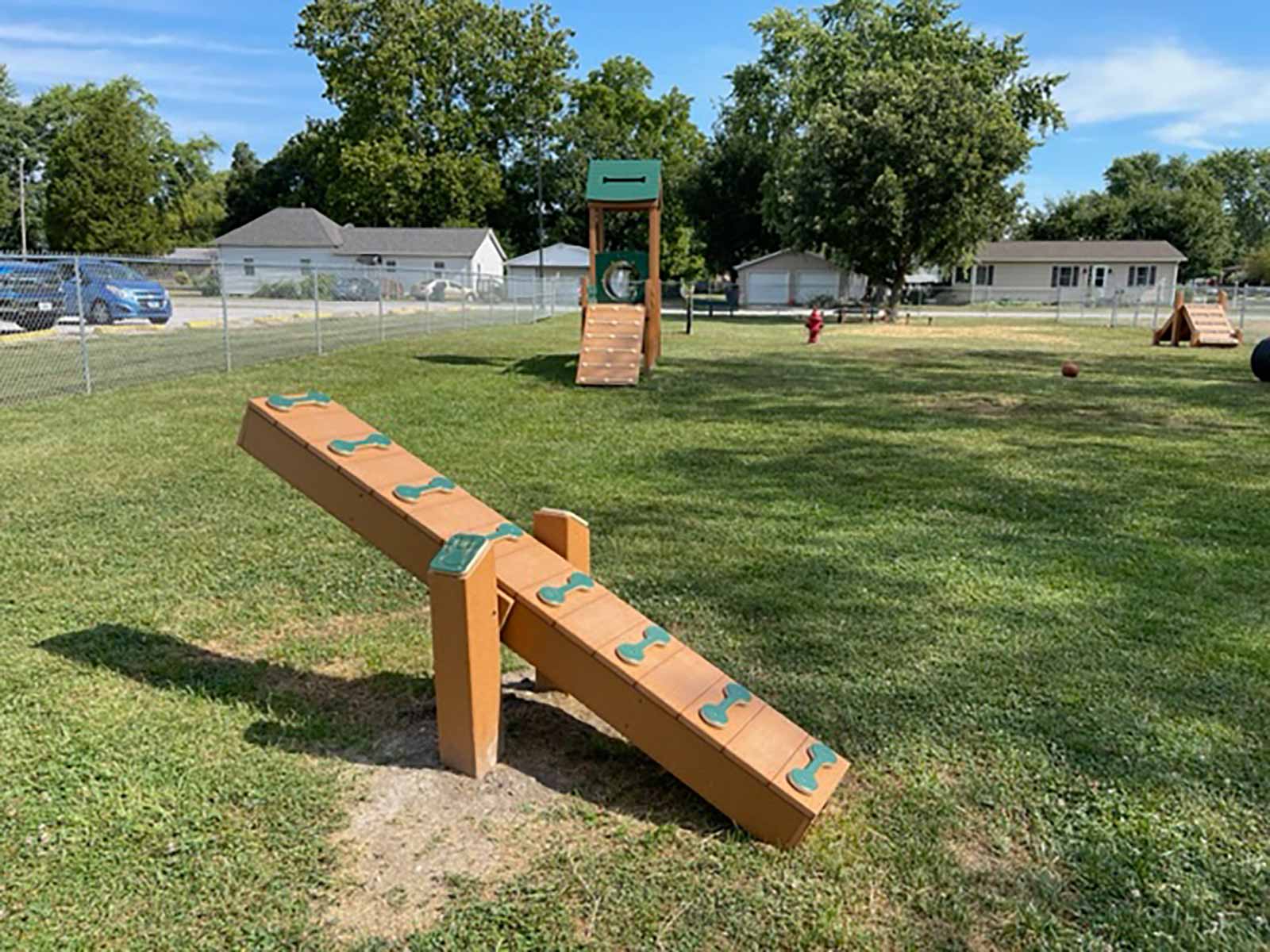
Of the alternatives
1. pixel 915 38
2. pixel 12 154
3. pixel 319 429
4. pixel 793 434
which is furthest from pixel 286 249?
pixel 319 429

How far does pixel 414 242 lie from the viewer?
5406cm

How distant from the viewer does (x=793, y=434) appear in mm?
8336

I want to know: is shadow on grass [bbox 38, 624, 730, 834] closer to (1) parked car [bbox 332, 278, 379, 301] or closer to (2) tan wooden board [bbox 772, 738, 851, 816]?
(2) tan wooden board [bbox 772, 738, 851, 816]

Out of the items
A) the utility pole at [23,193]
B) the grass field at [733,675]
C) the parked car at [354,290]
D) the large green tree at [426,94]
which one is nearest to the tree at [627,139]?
the large green tree at [426,94]

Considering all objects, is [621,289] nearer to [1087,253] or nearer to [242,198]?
[1087,253]

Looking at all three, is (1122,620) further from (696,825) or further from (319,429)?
(319,429)

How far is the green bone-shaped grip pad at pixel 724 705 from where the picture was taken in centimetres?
238

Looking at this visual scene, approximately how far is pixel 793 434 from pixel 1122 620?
183 inches

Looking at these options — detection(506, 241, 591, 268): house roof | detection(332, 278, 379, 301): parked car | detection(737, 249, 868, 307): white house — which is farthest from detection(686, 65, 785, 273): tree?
detection(332, 278, 379, 301): parked car

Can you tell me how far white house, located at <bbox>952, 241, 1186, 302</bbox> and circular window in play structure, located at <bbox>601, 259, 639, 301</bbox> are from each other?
40437 millimetres

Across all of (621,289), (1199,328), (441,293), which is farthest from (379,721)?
(441,293)

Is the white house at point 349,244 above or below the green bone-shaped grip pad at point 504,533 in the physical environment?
above

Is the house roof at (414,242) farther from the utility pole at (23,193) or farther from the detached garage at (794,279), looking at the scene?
the utility pole at (23,193)

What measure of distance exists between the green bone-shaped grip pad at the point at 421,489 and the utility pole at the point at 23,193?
66394 millimetres
